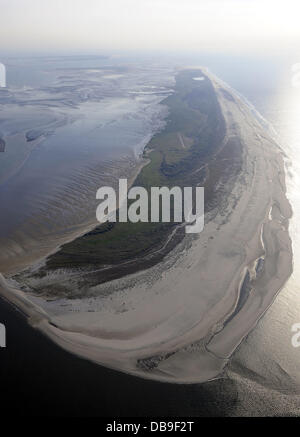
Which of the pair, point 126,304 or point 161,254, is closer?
point 126,304

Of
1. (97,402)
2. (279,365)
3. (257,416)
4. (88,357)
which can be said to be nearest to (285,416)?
(257,416)

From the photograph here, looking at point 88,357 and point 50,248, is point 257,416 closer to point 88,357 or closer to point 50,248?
point 88,357

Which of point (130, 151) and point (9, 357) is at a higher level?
point (130, 151)

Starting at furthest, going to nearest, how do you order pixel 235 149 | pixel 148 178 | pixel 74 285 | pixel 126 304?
pixel 235 149, pixel 148 178, pixel 74 285, pixel 126 304
